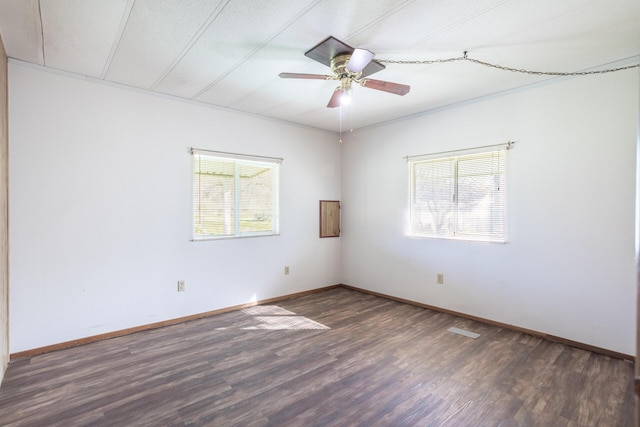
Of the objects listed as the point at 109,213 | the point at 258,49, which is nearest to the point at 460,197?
the point at 258,49

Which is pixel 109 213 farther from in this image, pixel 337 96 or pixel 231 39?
pixel 337 96

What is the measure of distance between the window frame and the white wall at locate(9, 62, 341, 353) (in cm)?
209

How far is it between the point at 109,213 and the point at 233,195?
1.42 meters

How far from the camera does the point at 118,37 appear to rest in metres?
2.34

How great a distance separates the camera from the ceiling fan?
2.24 m

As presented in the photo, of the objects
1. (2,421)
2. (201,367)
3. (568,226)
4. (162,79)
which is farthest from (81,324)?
(568,226)

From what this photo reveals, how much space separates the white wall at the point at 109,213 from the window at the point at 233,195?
0.40 feet

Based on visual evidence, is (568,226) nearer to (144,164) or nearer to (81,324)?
(144,164)

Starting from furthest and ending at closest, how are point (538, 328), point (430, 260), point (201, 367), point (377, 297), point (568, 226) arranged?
1. point (377, 297)
2. point (430, 260)
3. point (538, 328)
4. point (568, 226)
5. point (201, 367)

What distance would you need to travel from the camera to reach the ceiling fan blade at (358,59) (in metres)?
2.09

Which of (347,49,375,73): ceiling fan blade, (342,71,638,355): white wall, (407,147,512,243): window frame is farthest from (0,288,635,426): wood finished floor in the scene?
(347,49,375,73): ceiling fan blade

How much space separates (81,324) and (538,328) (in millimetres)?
4619

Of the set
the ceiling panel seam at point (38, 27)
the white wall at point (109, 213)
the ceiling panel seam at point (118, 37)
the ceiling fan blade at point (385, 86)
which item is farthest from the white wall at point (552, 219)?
the ceiling panel seam at point (38, 27)

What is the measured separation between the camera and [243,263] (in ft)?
13.7
